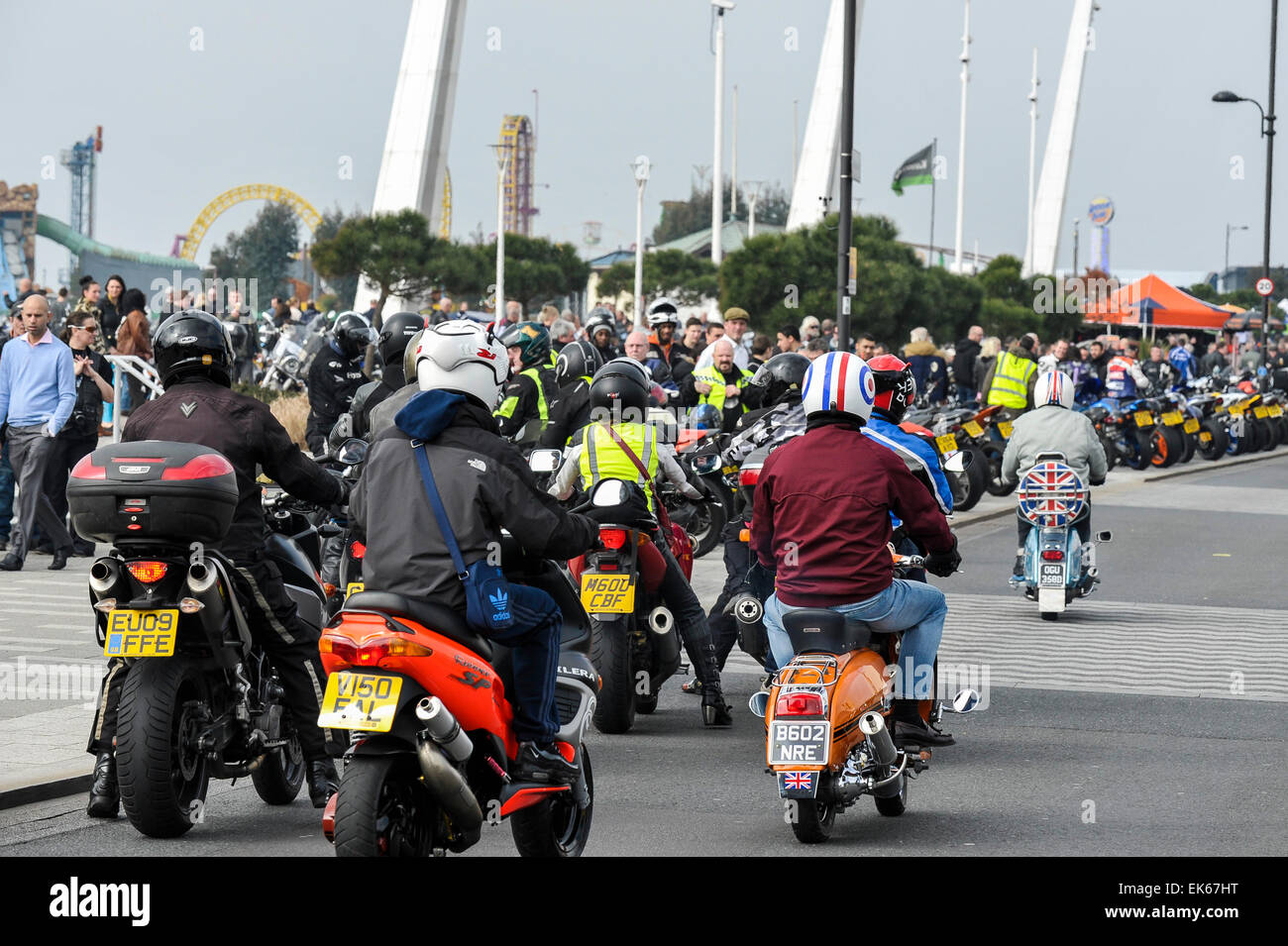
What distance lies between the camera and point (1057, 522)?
46.2ft

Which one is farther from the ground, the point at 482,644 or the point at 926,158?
the point at 926,158

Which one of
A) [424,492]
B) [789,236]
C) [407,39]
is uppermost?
[407,39]

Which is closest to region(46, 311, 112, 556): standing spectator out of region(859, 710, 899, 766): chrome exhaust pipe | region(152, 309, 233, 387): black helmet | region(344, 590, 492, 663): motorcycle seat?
region(152, 309, 233, 387): black helmet

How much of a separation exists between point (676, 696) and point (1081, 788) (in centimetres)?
308

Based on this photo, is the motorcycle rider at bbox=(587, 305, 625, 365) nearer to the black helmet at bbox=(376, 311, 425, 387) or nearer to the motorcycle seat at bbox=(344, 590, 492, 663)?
the black helmet at bbox=(376, 311, 425, 387)

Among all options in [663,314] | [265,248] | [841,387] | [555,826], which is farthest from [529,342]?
[265,248]

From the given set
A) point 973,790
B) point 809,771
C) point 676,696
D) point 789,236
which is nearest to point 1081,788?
point 973,790

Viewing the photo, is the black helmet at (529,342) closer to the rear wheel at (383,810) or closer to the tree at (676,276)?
the rear wheel at (383,810)

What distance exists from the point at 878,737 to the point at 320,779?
6.93ft

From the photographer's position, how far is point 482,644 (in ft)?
19.0

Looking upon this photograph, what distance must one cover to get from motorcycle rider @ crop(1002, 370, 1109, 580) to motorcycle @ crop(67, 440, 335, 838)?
26.9 ft

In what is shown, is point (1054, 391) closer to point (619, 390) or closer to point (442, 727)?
point (619, 390)

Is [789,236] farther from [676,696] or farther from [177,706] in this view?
[177,706]

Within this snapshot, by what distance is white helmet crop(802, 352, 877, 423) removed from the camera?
7.25m
